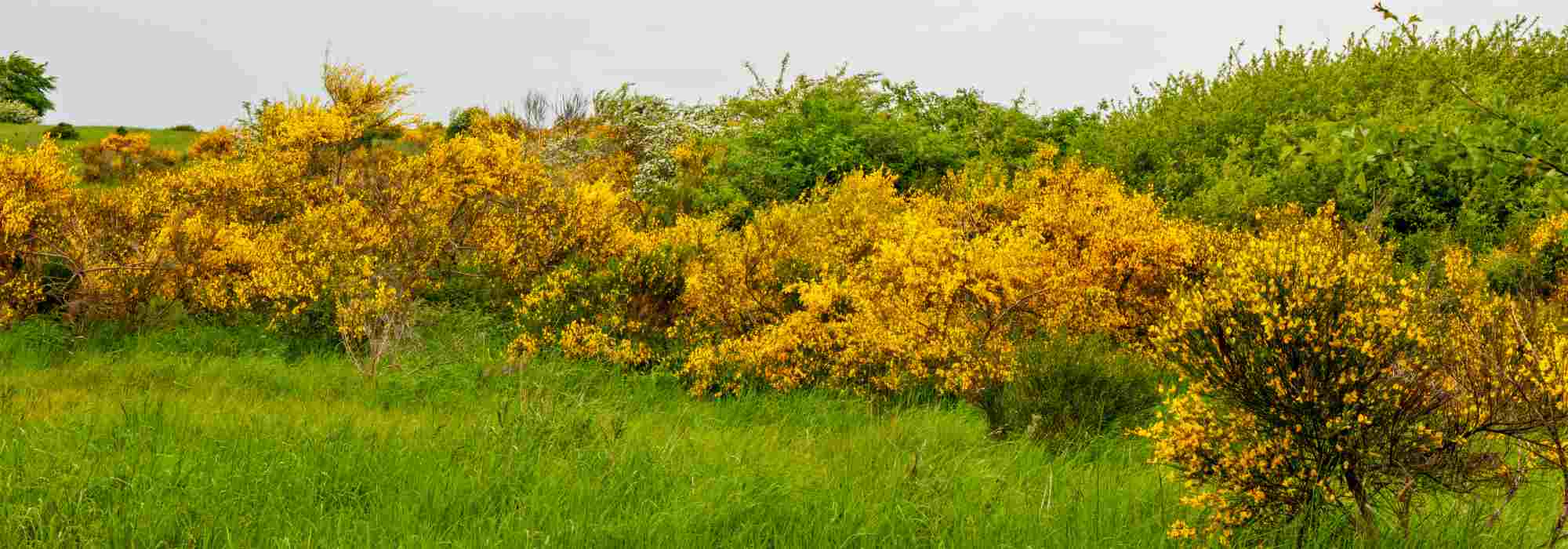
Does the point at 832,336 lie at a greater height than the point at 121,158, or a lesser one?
lesser

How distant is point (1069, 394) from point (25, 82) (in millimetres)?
62405

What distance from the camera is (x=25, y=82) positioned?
4875 centimetres

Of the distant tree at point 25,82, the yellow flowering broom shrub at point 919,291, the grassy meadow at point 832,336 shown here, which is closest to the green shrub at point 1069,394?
the grassy meadow at point 832,336

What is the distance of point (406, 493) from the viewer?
15.2ft

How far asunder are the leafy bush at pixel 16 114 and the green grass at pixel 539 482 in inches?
1699

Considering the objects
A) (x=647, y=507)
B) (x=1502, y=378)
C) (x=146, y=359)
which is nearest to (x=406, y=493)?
(x=647, y=507)

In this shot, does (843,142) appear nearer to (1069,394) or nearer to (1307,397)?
(1069,394)

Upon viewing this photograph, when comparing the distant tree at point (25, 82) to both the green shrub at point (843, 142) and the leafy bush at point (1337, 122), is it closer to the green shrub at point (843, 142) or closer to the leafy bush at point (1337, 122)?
the green shrub at point (843, 142)

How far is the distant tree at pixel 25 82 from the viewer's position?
47094 millimetres

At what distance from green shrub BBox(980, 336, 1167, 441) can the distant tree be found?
58683 mm

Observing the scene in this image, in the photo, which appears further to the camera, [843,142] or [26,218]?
[843,142]

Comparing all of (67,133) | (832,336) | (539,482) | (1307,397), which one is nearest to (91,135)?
(67,133)

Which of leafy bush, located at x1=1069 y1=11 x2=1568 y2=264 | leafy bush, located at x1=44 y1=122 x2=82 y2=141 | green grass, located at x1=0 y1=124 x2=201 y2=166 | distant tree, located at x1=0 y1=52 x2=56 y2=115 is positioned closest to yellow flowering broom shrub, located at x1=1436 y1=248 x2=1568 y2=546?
leafy bush, located at x1=1069 y1=11 x2=1568 y2=264

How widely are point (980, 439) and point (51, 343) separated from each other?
35.6ft
